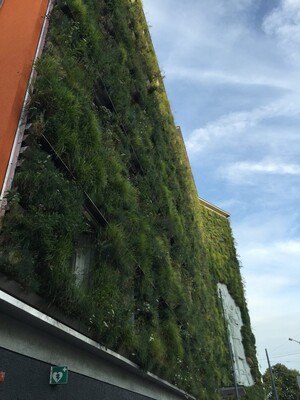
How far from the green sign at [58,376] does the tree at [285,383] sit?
60775 millimetres

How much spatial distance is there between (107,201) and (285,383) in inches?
2556

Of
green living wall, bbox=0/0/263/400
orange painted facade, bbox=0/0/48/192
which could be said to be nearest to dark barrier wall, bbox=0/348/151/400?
green living wall, bbox=0/0/263/400

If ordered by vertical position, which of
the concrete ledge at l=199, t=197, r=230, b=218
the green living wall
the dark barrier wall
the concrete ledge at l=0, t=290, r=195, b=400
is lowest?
the dark barrier wall

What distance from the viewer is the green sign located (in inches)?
193

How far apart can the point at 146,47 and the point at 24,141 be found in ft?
32.8

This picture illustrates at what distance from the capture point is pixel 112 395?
6766 mm

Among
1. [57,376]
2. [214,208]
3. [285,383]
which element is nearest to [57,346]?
[57,376]

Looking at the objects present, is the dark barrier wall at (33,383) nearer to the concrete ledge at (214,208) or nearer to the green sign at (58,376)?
the green sign at (58,376)

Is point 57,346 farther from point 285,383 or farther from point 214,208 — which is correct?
point 285,383

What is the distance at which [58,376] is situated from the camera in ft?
16.2

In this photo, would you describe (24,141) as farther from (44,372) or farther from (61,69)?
(44,372)

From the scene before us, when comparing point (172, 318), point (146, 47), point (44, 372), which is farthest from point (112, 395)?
point (146, 47)

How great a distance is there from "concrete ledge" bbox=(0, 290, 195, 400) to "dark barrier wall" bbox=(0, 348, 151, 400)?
0.08 metres

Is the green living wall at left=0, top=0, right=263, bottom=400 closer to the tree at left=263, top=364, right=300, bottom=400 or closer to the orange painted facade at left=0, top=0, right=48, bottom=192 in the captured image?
the orange painted facade at left=0, top=0, right=48, bottom=192
